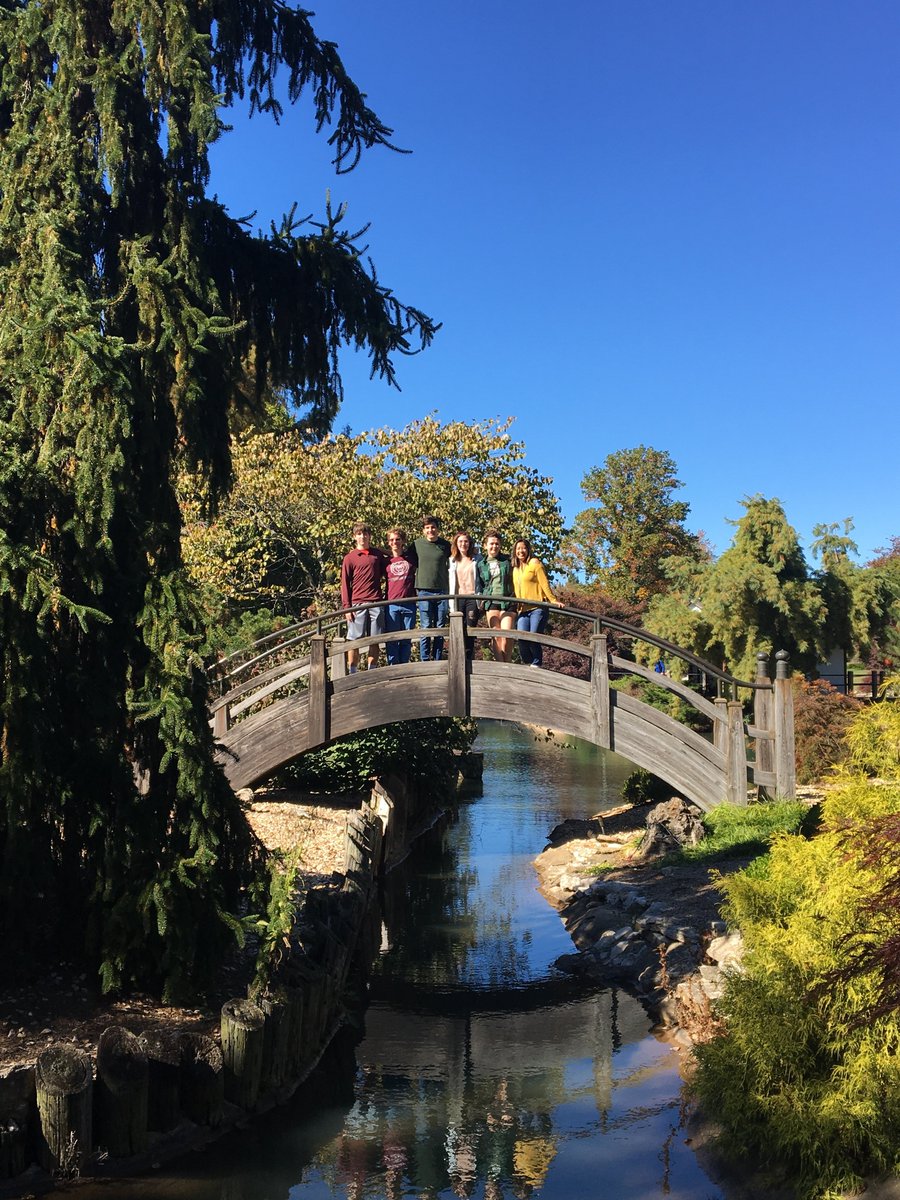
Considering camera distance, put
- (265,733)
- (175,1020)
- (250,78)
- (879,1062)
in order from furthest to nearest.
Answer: (265,733) < (250,78) < (175,1020) < (879,1062)

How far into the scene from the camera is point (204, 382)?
9945 mm

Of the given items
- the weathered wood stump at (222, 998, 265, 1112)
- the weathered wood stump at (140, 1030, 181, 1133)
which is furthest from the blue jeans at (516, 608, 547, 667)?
the weathered wood stump at (140, 1030, 181, 1133)

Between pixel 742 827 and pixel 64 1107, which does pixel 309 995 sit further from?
pixel 742 827

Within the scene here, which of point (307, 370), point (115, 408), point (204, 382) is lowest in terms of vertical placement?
point (115, 408)

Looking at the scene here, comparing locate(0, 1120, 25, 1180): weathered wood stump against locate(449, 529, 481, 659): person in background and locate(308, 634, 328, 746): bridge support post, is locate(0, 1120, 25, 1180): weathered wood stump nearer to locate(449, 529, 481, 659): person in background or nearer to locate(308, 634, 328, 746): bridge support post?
locate(308, 634, 328, 746): bridge support post

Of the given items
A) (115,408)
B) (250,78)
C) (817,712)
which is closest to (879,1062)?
(115,408)

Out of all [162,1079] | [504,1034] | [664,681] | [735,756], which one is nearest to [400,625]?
[664,681]

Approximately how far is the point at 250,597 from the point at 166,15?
13942 mm

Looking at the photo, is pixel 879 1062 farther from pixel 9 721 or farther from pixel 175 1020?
pixel 9 721

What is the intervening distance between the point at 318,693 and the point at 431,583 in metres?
1.98

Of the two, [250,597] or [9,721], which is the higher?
[250,597]

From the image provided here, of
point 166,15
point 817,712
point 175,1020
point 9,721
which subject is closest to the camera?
point 9,721

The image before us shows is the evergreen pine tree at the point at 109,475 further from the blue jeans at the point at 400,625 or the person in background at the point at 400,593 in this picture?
the blue jeans at the point at 400,625

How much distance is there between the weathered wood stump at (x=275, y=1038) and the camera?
26.5 ft
